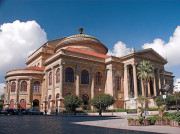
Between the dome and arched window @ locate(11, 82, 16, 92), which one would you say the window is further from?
Result: arched window @ locate(11, 82, 16, 92)

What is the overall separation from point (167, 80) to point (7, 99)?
48.2 m

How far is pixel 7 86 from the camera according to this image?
47875mm

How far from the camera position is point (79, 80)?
40531 mm

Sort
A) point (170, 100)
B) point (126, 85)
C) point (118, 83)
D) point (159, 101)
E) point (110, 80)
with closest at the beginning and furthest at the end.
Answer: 1. point (170, 100)
2. point (159, 101)
3. point (110, 80)
4. point (126, 85)
5. point (118, 83)

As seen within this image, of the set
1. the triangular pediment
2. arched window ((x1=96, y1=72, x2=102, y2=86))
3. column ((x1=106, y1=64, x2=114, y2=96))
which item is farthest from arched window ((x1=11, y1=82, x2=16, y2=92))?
the triangular pediment

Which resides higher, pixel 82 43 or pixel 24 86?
pixel 82 43

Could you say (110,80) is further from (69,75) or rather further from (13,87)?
(13,87)

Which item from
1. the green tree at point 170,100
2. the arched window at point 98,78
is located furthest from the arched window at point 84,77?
the green tree at point 170,100

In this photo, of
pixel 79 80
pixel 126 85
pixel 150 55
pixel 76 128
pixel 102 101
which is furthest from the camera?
pixel 150 55

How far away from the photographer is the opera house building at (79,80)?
39.2 m

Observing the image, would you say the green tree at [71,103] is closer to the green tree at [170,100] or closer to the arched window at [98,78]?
the arched window at [98,78]

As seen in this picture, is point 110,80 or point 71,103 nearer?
point 71,103

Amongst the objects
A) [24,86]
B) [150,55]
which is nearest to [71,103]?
[24,86]

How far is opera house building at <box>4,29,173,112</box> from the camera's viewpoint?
3925 centimetres
